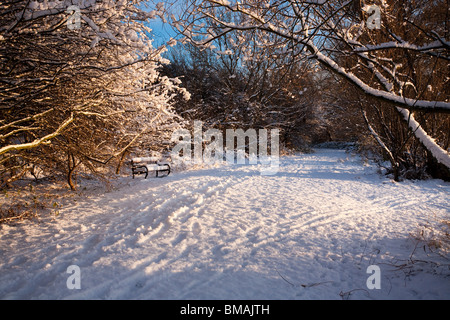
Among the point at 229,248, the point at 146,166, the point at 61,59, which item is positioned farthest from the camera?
the point at 146,166

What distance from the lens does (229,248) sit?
333 centimetres

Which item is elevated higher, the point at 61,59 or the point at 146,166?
the point at 61,59

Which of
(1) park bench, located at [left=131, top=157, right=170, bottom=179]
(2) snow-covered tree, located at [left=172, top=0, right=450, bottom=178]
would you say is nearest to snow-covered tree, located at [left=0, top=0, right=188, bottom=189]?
Result: (2) snow-covered tree, located at [left=172, top=0, right=450, bottom=178]

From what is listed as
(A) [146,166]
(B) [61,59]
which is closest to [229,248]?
(B) [61,59]

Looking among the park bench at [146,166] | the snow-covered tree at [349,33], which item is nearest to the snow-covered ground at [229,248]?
the snow-covered tree at [349,33]

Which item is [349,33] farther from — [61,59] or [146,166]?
[146,166]

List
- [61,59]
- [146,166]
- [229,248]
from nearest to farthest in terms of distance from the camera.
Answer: [229,248] → [61,59] → [146,166]

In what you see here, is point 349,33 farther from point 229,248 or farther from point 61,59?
point 61,59

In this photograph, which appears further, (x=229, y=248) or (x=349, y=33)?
(x=349, y=33)

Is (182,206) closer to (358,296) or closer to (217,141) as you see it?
(358,296)

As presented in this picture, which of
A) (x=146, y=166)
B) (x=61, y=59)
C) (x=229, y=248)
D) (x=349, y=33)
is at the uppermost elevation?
(x=349, y=33)

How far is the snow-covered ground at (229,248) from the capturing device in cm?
244

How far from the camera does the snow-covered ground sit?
2.44 metres
